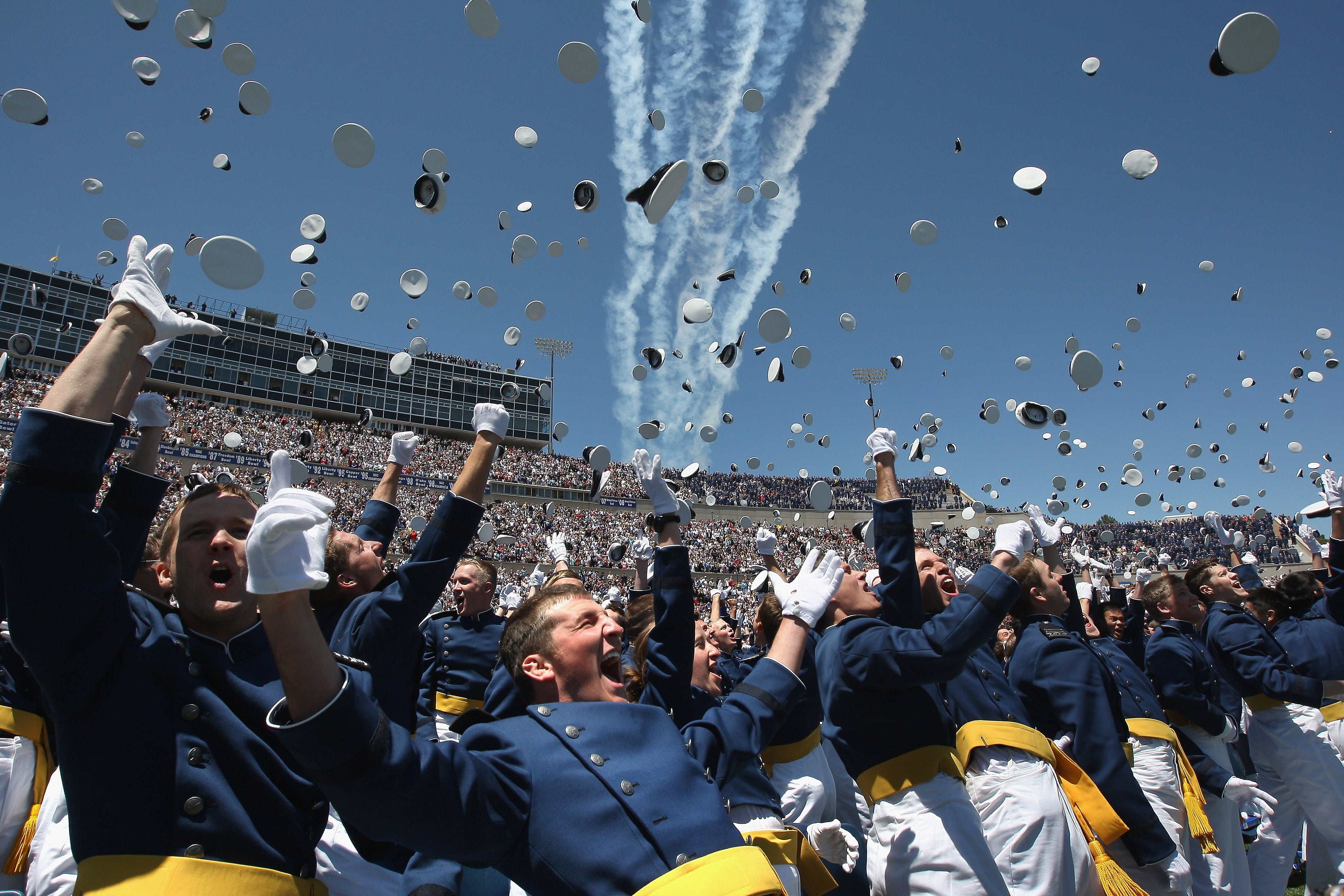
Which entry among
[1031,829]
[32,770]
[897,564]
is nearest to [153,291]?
[897,564]

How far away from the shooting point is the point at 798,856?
3064 mm

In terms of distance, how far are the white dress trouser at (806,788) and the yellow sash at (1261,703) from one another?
4.03 meters

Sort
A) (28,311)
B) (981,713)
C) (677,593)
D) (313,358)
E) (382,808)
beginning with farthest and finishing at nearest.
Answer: (28,311)
(313,358)
(981,713)
(677,593)
(382,808)

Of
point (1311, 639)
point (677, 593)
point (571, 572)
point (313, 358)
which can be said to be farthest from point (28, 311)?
point (1311, 639)

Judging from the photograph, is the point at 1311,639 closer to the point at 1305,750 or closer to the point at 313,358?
the point at 1305,750

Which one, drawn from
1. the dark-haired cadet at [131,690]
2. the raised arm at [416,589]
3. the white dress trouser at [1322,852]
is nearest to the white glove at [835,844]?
the raised arm at [416,589]

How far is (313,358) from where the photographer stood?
52.4 ft

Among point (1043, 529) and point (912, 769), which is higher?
point (1043, 529)

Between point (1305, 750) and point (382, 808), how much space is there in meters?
7.77

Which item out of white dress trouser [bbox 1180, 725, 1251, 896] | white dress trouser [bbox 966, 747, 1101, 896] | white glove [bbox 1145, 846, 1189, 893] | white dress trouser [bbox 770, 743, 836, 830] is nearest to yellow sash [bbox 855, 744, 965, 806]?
white dress trouser [bbox 966, 747, 1101, 896]

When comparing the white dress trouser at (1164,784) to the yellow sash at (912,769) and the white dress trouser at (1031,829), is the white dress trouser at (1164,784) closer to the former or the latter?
the white dress trouser at (1031,829)

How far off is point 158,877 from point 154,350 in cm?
179

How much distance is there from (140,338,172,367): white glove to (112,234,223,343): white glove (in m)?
0.02

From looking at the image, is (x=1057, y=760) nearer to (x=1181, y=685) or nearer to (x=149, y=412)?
(x=1181, y=685)
